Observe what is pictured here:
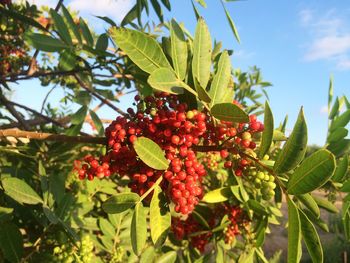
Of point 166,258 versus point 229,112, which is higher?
point 229,112

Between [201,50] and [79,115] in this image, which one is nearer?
[201,50]

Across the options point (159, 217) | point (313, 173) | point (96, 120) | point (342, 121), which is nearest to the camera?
point (313, 173)

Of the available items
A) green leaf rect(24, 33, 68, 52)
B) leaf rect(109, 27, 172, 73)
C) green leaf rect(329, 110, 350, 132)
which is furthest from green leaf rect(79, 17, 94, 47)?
green leaf rect(329, 110, 350, 132)

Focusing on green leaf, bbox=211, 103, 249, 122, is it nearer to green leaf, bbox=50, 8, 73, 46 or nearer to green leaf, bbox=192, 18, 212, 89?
green leaf, bbox=192, 18, 212, 89

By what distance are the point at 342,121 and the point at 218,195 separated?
0.64 meters

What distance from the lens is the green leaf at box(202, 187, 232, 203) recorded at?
1.65 meters

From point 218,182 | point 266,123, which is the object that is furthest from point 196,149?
point 218,182

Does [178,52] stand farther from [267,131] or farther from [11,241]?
[11,241]

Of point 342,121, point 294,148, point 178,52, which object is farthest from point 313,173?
point 342,121

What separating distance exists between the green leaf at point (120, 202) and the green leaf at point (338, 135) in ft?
3.03

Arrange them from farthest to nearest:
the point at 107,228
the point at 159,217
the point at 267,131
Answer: the point at 107,228
the point at 159,217
the point at 267,131

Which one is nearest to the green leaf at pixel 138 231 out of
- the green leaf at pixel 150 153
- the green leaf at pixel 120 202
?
the green leaf at pixel 120 202

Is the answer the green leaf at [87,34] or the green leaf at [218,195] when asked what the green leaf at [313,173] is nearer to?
the green leaf at [218,195]

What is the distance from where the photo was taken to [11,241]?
1.40 m
